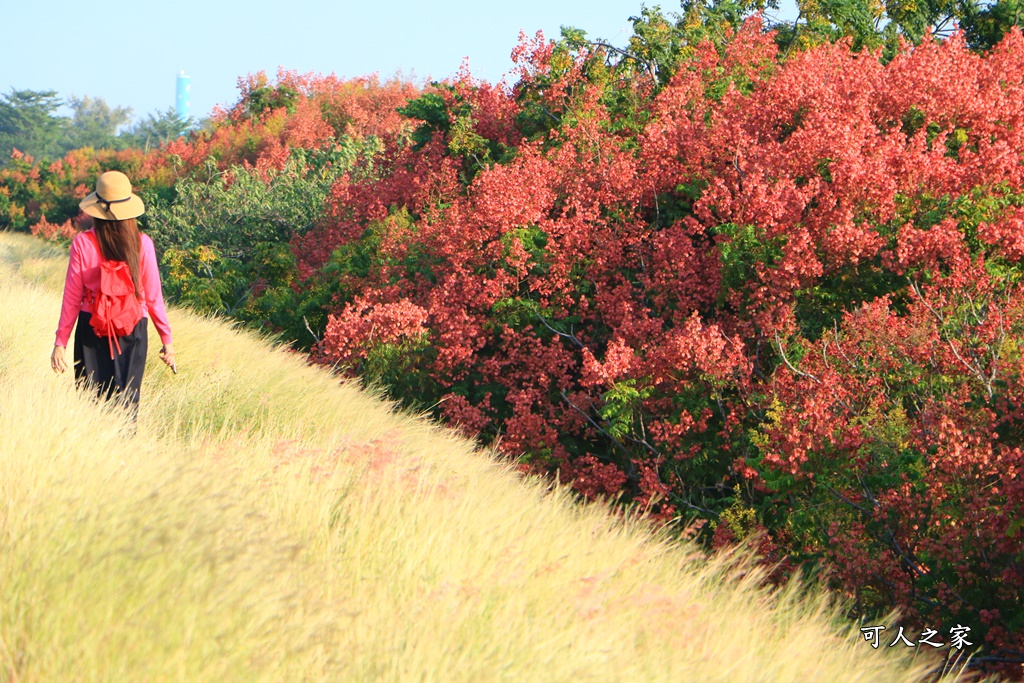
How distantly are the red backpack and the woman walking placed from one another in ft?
0.05

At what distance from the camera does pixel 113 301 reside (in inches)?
239

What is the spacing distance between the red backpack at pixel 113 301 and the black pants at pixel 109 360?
11cm

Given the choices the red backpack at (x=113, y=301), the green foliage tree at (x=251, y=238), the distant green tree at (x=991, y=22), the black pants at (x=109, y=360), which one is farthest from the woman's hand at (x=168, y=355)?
the distant green tree at (x=991, y=22)

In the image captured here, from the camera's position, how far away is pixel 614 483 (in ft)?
32.8

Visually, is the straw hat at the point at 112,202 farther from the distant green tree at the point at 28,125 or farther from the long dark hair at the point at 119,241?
the distant green tree at the point at 28,125

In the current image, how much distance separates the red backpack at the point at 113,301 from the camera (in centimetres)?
604

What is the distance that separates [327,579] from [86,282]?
3.17 metres

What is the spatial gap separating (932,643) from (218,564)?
4.70 metres

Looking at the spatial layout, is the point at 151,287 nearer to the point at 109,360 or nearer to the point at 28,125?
the point at 109,360

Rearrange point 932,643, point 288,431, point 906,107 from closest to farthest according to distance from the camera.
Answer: point 932,643 → point 288,431 → point 906,107

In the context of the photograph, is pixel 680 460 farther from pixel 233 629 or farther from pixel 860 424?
pixel 233 629

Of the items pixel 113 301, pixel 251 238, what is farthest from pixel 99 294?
pixel 251 238

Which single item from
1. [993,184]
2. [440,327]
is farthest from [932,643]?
[440,327]

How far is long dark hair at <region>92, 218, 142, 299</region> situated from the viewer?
6.03 m
